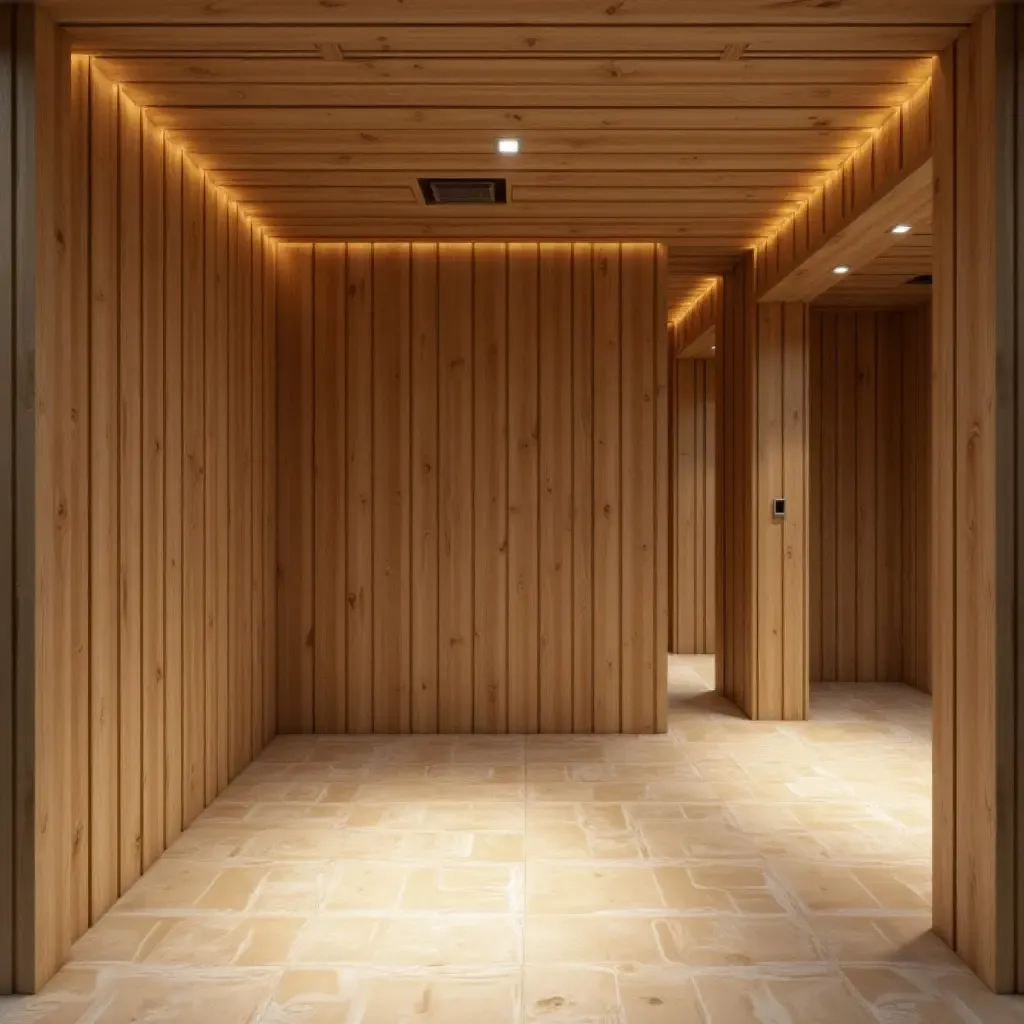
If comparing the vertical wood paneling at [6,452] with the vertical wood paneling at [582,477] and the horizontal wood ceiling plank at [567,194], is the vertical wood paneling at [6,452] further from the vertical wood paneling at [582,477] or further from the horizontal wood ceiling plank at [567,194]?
the vertical wood paneling at [582,477]

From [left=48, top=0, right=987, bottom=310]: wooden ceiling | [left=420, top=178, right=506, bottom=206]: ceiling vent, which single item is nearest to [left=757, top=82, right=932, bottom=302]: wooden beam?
[left=48, top=0, right=987, bottom=310]: wooden ceiling

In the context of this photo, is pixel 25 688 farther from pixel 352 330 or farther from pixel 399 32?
pixel 352 330

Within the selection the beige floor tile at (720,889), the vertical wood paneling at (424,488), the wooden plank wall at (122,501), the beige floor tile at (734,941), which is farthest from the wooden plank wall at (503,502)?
the beige floor tile at (734,941)

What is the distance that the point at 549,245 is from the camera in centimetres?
604

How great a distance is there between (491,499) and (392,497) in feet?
1.95

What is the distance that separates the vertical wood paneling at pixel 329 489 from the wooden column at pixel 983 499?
3721 millimetres

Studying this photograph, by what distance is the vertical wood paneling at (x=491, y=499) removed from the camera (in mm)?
6039

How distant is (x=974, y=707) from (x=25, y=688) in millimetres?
2762

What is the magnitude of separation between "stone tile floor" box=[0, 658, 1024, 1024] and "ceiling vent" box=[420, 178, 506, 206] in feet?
9.45

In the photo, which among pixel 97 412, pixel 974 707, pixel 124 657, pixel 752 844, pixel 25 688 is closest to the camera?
pixel 25 688

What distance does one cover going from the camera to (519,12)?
9.63 ft

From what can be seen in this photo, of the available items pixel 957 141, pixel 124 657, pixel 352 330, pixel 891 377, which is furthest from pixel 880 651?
pixel 124 657

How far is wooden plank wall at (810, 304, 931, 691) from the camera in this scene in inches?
318

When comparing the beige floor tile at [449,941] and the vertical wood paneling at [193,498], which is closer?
the beige floor tile at [449,941]
